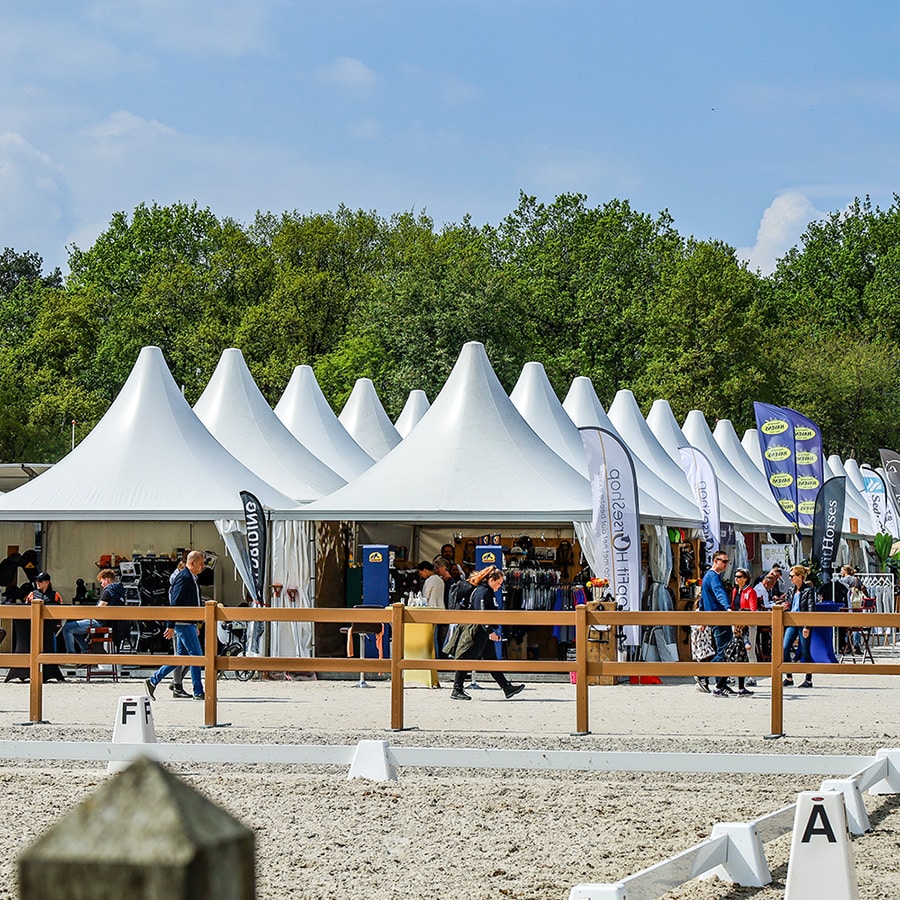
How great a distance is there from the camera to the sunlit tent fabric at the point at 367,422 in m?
37.0

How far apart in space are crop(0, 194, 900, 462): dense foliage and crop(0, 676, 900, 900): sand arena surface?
36389 mm

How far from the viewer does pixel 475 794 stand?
9.68m

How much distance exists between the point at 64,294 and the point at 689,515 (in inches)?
1644

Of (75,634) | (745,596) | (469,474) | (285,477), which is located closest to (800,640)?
(745,596)

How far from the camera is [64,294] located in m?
61.9

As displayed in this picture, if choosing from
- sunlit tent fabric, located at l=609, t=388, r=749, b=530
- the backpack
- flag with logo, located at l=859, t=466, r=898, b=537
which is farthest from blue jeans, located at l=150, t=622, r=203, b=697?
flag with logo, located at l=859, t=466, r=898, b=537

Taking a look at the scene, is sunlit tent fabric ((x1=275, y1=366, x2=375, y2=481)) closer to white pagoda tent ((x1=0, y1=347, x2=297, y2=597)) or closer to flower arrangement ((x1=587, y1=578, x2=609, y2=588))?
white pagoda tent ((x1=0, y1=347, x2=297, y2=597))

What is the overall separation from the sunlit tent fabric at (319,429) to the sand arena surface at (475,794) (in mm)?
15528

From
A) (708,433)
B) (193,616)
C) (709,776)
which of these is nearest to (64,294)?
(708,433)

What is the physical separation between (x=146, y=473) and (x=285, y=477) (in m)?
5.14

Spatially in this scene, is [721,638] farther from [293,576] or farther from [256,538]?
[293,576]

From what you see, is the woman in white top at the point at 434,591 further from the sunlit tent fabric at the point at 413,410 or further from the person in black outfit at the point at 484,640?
the sunlit tent fabric at the point at 413,410

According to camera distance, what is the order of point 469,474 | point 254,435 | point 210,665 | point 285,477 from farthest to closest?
point 254,435 → point 285,477 → point 469,474 → point 210,665

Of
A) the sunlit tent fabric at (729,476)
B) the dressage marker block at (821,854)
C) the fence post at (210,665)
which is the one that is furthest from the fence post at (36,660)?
the sunlit tent fabric at (729,476)
